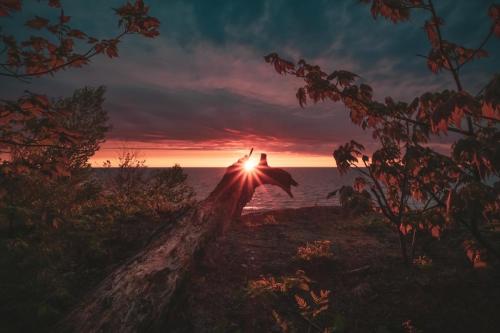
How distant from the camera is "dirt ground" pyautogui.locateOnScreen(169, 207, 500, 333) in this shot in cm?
388

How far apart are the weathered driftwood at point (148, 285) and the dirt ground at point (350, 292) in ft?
1.50

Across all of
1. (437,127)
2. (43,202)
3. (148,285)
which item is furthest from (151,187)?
(437,127)

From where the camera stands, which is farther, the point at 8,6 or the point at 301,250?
the point at 301,250

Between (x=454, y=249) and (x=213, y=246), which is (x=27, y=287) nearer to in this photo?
(x=213, y=246)

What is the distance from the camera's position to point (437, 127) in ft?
6.84

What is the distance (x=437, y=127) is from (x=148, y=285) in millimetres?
4086

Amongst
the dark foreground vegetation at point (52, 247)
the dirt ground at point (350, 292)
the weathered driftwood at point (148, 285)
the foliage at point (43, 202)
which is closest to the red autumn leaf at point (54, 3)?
the foliage at point (43, 202)

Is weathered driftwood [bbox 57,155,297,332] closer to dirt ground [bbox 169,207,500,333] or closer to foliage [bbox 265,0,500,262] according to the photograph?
dirt ground [bbox 169,207,500,333]

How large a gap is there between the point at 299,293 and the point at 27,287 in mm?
4260

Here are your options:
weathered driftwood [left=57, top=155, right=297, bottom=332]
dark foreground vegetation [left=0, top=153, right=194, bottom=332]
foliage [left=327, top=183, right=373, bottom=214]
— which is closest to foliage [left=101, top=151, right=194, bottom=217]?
dark foreground vegetation [left=0, top=153, right=194, bottom=332]

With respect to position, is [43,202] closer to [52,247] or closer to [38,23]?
[52,247]

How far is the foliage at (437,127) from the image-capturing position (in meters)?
2.09

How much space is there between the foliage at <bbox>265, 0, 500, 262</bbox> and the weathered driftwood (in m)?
3.32

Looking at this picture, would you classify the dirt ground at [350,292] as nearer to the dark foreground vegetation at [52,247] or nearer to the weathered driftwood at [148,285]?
the weathered driftwood at [148,285]
